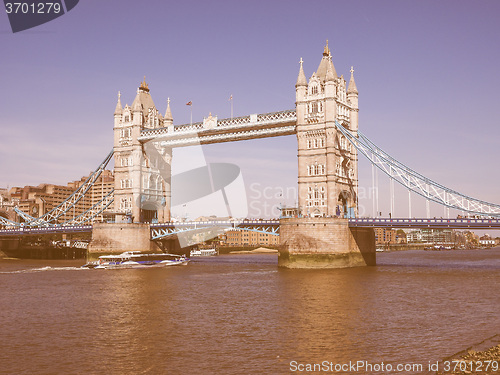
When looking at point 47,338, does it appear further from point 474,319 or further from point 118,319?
point 474,319

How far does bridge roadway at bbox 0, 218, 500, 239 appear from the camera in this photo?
2418 inches

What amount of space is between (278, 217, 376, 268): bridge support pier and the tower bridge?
12 centimetres

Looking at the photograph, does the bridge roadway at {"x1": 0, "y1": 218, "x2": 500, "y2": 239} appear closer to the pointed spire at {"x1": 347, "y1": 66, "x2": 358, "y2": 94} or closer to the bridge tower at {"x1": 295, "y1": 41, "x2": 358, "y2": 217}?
the bridge tower at {"x1": 295, "y1": 41, "x2": 358, "y2": 217}

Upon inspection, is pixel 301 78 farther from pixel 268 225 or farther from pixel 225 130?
pixel 268 225

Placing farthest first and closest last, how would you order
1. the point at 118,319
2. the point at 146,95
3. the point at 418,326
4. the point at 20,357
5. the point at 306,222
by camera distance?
the point at 146,95 < the point at 306,222 < the point at 118,319 < the point at 418,326 < the point at 20,357

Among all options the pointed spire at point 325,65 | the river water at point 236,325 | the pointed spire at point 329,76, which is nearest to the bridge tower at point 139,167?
the pointed spire at point 325,65

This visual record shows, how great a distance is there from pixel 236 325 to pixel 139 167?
65.1 m

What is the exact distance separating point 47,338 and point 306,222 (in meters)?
42.0

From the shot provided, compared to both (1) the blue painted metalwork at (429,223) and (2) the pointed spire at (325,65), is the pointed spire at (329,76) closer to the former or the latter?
(2) the pointed spire at (325,65)

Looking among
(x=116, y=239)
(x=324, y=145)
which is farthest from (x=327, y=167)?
(x=116, y=239)

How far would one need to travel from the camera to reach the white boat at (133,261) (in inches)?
2886

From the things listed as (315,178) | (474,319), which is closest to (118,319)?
(474,319)

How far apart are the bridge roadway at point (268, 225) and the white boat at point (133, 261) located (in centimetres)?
608

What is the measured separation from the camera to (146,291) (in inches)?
1750
